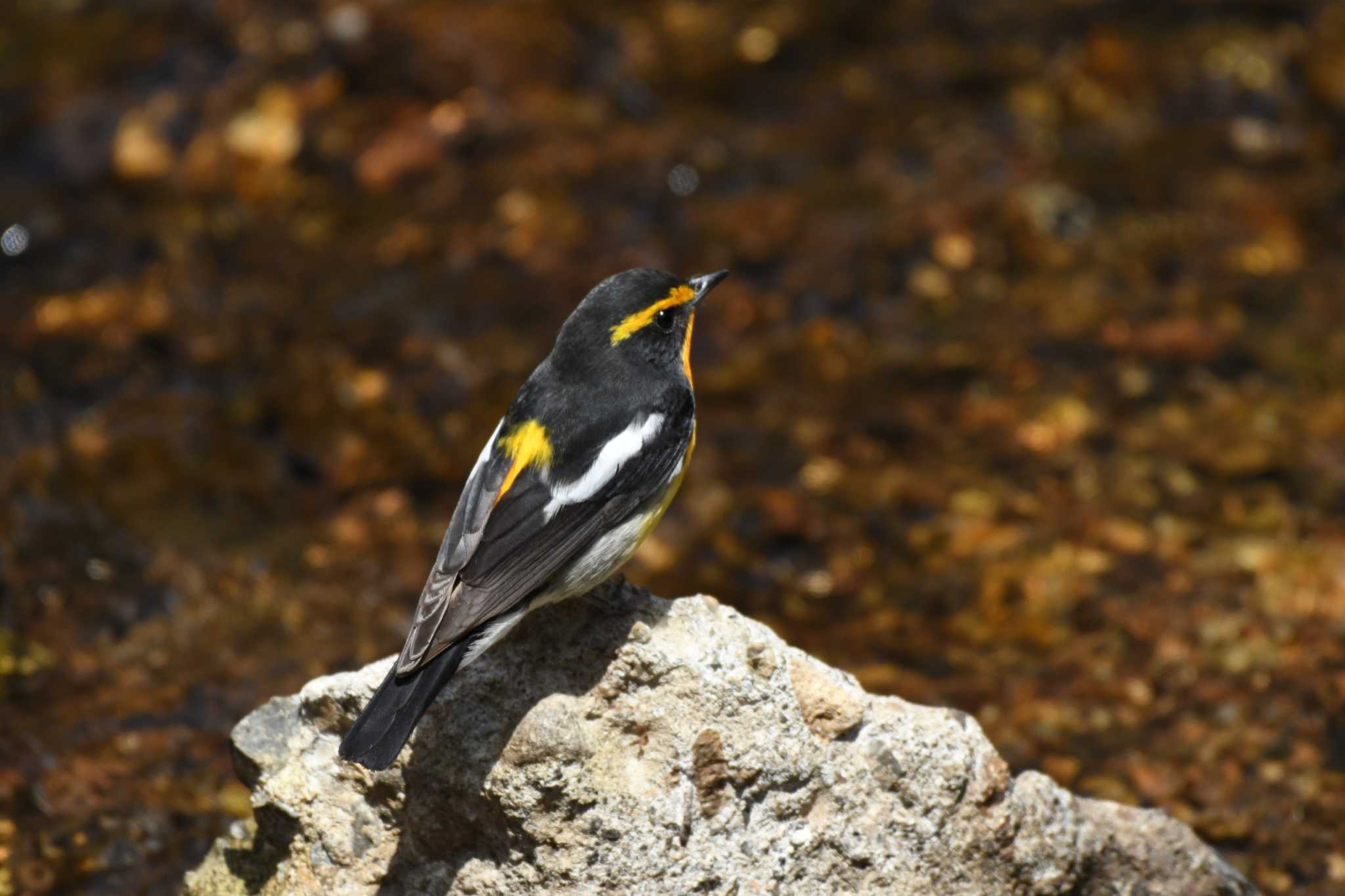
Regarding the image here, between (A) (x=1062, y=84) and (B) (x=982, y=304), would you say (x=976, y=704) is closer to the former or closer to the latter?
(B) (x=982, y=304)

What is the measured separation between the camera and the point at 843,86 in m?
10.1

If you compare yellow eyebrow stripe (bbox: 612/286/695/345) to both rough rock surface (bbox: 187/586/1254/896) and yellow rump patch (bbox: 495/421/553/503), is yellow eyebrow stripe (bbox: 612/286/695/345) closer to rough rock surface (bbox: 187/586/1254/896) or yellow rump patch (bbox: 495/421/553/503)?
yellow rump patch (bbox: 495/421/553/503)

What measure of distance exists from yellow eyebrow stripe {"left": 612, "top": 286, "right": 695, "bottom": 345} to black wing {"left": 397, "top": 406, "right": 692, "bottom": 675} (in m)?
0.33

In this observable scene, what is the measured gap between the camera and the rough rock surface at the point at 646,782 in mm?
3859

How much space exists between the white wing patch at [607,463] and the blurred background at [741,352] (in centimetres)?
207

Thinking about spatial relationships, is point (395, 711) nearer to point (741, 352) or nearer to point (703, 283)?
point (703, 283)

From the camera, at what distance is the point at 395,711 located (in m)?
3.67

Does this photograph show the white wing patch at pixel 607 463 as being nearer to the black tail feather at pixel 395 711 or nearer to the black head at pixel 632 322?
the black head at pixel 632 322

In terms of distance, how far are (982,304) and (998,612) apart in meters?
2.54

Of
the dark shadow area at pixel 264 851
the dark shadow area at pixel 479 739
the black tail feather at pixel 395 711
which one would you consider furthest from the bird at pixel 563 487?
the dark shadow area at pixel 264 851

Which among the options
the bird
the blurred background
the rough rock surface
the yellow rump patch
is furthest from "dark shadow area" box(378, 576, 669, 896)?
the blurred background

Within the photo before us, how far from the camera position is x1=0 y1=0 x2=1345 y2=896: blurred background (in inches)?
238

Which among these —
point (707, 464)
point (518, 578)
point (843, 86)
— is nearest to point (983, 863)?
point (518, 578)

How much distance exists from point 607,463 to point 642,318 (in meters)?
0.59
